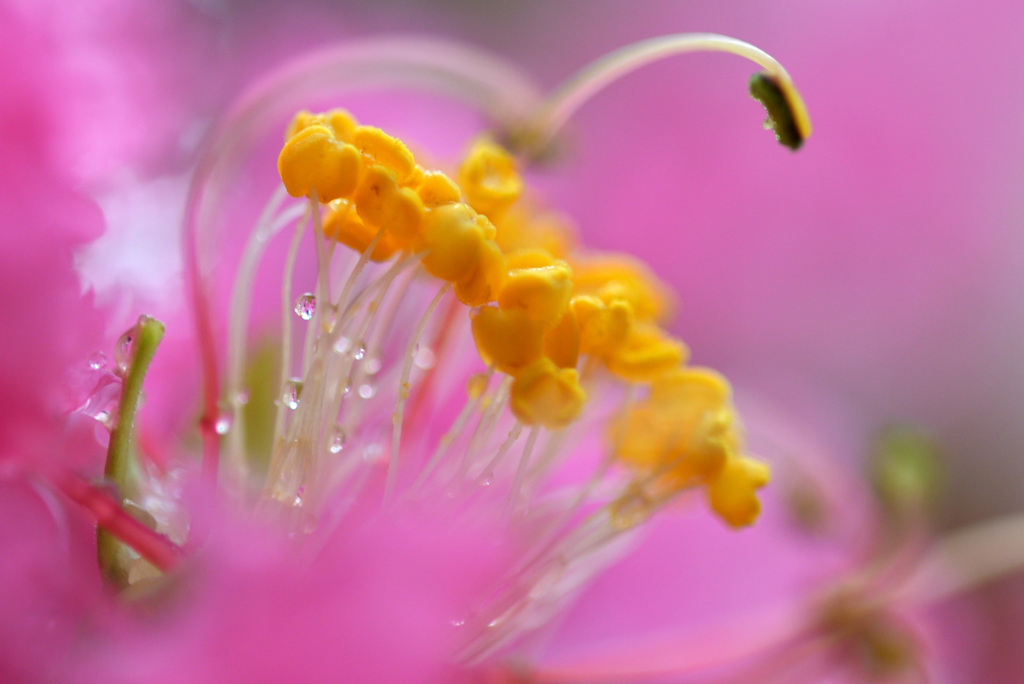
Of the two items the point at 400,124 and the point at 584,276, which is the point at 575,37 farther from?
→ the point at 584,276

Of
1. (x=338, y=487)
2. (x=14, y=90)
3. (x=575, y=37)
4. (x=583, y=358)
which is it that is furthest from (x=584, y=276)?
(x=575, y=37)

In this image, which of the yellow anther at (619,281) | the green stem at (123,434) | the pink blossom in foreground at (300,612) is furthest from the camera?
the yellow anther at (619,281)

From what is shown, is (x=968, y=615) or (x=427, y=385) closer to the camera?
(x=427, y=385)

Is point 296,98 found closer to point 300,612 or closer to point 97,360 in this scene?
point 97,360

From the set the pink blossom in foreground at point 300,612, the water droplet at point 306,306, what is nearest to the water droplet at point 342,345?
the water droplet at point 306,306

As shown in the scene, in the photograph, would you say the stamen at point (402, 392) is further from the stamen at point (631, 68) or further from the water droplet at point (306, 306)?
the stamen at point (631, 68)

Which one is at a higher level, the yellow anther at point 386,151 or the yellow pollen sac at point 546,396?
the yellow anther at point 386,151

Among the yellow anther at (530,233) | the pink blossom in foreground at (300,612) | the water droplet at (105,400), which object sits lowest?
the pink blossom in foreground at (300,612)
